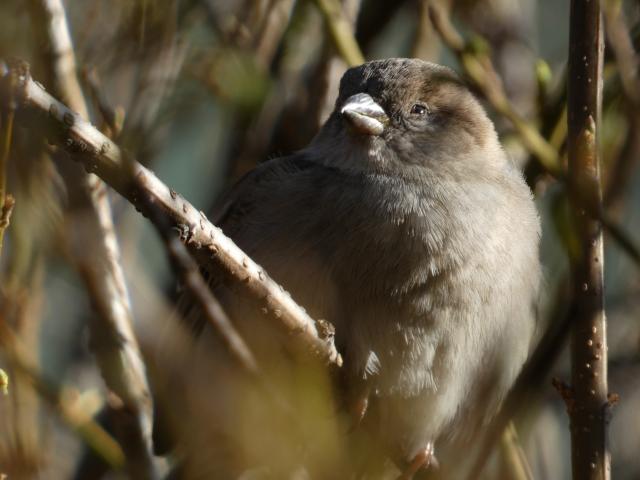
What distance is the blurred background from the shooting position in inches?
131

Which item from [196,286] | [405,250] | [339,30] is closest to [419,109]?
[339,30]

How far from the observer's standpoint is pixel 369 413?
425 centimetres

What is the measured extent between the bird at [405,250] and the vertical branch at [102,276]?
1.51 ft

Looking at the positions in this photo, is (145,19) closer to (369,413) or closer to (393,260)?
(393,260)

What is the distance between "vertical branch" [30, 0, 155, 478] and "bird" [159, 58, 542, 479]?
46cm

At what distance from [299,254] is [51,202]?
93 centimetres

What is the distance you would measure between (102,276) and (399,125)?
5.01 ft

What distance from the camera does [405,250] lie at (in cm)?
396

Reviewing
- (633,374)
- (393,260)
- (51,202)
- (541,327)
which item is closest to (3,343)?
(51,202)

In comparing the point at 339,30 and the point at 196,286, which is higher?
the point at 339,30

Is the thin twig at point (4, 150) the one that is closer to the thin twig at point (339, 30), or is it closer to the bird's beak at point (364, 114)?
the bird's beak at point (364, 114)

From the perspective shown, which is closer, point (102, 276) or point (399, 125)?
point (102, 276)

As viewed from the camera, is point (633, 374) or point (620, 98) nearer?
point (620, 98)

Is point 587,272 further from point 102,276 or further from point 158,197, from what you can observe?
point 102,276
